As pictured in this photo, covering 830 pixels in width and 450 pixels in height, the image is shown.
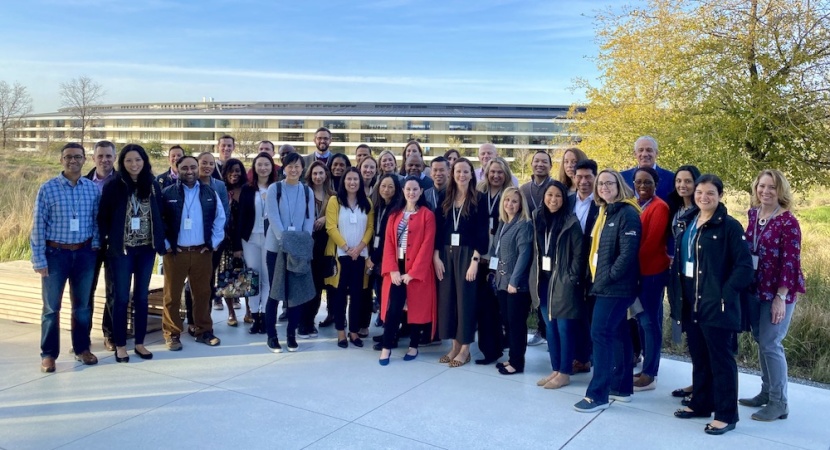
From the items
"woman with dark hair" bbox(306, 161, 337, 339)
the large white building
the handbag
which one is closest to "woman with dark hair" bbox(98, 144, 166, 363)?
the handbag

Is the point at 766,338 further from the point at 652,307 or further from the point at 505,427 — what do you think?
the point at 505,427

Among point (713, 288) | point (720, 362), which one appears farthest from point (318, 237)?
point (720, 362)

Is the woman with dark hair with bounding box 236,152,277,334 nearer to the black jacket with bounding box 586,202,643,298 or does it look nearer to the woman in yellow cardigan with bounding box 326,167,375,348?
the woman in yellow cardigan with bounding box 326,167,375,348

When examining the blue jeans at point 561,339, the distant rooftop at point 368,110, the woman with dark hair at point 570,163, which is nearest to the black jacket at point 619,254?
the blue jeans at point 561,339

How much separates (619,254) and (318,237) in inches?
126

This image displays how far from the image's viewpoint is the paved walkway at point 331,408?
403 cm

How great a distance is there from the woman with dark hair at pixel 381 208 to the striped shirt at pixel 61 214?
8.62ft

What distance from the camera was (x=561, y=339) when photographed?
5020 millimetres

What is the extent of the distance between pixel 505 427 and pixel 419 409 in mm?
695

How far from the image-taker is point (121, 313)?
5.63 metres

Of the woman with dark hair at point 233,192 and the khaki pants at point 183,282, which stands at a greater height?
the woman with dark hair at point 233,192

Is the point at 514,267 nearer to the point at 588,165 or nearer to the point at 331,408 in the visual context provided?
the point at 588,165

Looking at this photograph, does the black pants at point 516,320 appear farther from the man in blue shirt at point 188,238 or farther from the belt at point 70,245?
the belt at point 70,245

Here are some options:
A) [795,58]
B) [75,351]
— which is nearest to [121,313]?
[75,351]
